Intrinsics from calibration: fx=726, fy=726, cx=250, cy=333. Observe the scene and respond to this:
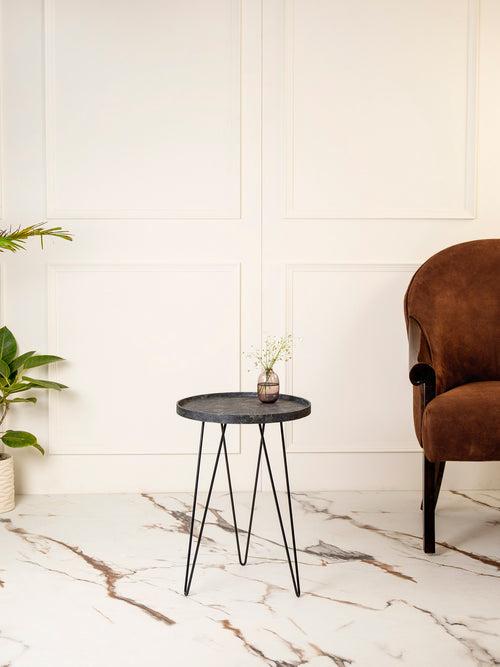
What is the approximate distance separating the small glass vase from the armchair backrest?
696 millimetres

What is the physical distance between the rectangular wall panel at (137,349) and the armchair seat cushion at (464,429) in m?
1.05

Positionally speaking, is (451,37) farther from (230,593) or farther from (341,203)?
(230,593)

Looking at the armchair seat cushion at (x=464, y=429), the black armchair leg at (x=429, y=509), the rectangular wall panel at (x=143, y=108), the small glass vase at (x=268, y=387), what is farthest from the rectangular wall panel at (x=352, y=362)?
the small glass vase at (x=268, y=387)

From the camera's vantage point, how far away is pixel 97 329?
297 centimetres

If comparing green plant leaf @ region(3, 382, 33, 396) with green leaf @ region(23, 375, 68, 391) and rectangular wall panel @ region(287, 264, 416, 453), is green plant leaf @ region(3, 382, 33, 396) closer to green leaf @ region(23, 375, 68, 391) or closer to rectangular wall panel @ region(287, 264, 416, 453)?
green leaf @ region(23, 375, 68, 391)

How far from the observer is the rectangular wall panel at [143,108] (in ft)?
9.55

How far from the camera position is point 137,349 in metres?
2.98

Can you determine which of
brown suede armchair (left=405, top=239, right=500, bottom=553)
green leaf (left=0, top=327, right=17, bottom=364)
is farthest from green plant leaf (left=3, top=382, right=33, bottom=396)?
brown suede armchair (left=405, top=239, right=500, bottom=553)

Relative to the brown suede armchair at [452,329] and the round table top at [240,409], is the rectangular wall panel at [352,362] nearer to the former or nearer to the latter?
the brown suede armchair at [452,329]

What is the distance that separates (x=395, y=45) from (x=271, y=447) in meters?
1.71

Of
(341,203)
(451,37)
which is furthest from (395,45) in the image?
(341,203)

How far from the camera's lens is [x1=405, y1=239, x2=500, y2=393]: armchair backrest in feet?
8.33

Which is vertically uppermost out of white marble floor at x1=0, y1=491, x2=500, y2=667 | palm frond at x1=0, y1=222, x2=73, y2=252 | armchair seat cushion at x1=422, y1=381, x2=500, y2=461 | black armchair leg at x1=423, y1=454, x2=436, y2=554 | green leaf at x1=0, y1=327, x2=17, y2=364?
palm frond at x1=0, y1=222, x2=73, y2=252

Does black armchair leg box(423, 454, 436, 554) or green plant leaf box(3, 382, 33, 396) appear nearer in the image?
black armchair leg box(423, 454, 436, 554)
